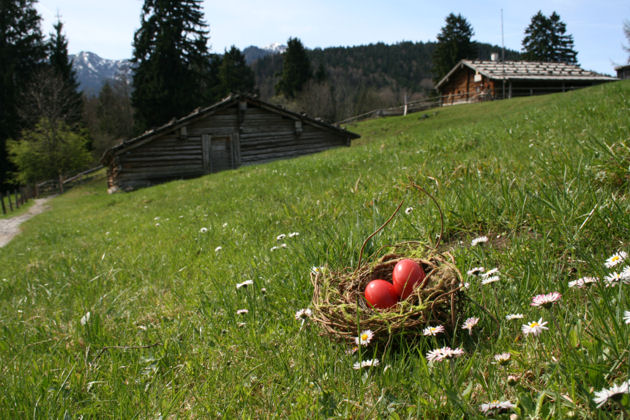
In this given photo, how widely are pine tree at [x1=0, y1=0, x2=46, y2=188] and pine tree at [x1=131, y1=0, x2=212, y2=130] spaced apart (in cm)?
1592

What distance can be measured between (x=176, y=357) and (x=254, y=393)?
0.66 metres

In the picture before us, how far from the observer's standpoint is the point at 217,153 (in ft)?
82.0

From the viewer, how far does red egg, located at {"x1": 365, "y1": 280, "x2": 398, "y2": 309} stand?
1.87 m

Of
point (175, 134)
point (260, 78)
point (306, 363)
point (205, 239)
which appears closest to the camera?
point (306, 363)

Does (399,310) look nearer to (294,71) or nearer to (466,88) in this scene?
(466,88)

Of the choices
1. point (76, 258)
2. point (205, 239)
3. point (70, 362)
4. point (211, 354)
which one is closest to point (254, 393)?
point (211, 354)

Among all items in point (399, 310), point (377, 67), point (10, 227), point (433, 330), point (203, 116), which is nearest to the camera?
point (433, 330)

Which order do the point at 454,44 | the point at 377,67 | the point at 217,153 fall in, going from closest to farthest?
the point at 217,153
the point at 454,44
the point at 377,67

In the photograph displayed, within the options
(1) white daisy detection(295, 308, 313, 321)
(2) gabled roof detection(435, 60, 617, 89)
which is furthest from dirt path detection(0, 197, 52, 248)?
(2) gabled roof detection(435, 60, 617, 89)

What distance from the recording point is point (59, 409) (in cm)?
180

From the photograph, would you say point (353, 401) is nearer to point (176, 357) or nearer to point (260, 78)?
point (176, 357)

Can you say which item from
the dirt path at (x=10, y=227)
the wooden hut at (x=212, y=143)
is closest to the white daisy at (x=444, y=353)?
the dirt path at (x=10, y=227)

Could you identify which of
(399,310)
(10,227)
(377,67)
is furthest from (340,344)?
(377,67)

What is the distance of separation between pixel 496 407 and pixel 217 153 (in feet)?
82.3
